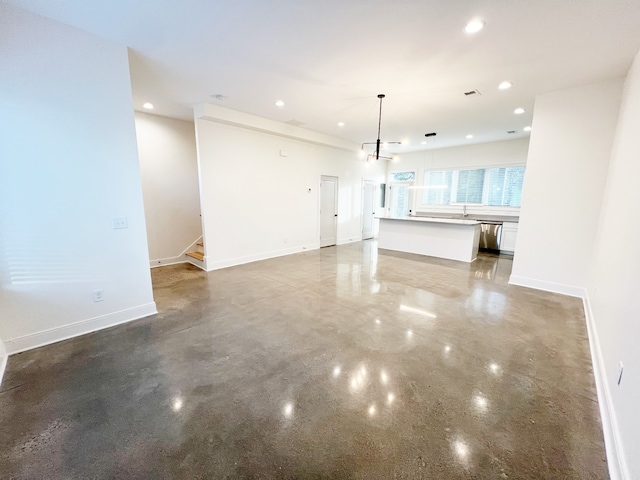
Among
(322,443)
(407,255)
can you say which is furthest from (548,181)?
(322,443)

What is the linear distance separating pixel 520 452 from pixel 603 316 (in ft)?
6.00

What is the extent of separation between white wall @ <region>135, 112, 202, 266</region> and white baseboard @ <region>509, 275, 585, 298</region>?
6563 millimetres

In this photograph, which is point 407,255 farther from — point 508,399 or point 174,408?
point 174,408

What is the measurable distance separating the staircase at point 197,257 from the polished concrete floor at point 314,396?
1.92m

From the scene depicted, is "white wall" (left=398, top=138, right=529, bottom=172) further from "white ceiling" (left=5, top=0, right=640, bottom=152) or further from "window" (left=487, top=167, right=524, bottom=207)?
"white ceiling" (left=5, top=0, right=640, bottom=152)

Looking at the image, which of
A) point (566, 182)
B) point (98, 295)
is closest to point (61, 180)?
point (98, 295)

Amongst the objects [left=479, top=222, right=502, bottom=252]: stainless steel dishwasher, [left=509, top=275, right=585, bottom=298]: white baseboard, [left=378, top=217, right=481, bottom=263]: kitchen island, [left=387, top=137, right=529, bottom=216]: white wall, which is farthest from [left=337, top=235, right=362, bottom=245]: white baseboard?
[left=509, top=275, right=585, bottom=298]: white baseboard

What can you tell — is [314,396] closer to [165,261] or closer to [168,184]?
[165,261]

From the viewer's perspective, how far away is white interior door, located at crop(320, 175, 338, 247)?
753 cm

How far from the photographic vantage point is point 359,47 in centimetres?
276

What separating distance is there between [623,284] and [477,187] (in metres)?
6.58

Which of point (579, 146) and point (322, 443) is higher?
point (579, 146)

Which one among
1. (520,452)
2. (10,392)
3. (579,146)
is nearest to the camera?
(520,452)

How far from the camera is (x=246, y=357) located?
2.44 meters
